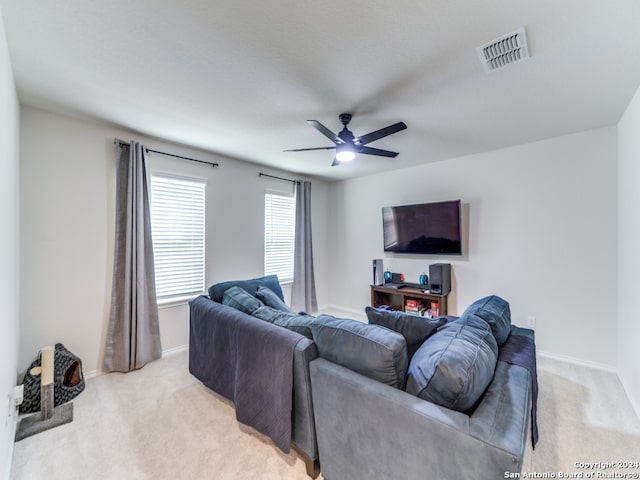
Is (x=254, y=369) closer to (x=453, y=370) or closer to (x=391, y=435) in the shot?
(x=391, y=435)

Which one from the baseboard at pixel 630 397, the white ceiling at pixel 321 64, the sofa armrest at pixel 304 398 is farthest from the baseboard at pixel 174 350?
the baseboard at pixel 630 397

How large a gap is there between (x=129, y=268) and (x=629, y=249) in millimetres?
4571

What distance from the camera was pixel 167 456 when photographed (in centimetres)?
173

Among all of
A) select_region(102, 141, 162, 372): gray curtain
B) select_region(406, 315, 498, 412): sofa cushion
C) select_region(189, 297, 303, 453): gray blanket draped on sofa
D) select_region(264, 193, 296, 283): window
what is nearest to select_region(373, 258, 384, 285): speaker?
select_region(264, 193, 296, 283): window

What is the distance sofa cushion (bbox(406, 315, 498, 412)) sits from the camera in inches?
44.0

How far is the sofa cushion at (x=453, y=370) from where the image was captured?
1.12 metres

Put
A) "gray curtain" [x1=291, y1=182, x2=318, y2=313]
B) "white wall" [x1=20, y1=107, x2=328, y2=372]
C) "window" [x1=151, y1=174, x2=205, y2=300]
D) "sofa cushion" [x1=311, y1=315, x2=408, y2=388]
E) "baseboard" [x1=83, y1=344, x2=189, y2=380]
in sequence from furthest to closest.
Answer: "gray curtain" [x1=291, y1=182, x2=318, y2=313]
"window" [x1=151, y1=174, x2=205, y2=300]
"baseboard" [x1=83, y1=344, x2=189, y2=380]
"white wall" [x1=20, y1=107, x2=328, y2=372]
"sofa cushion" [x1=311, y1=315, x2=408, y2=388]

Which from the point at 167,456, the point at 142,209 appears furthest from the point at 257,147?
the point at 167,456

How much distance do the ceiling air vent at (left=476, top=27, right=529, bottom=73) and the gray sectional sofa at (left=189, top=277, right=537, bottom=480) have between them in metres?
1.56

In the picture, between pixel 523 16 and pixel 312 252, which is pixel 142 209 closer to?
pixel 312 252

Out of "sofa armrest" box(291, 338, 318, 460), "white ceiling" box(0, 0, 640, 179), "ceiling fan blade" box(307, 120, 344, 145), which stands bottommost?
"sofa armrest" box(291, 338, 318, 460)

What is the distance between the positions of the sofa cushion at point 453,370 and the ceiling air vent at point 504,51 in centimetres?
161

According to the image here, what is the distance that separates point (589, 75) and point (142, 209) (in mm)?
3901

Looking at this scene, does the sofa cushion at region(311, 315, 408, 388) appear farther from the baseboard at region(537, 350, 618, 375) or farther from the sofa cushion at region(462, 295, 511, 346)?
the baseboard at region(537, 350, 618, 375)
